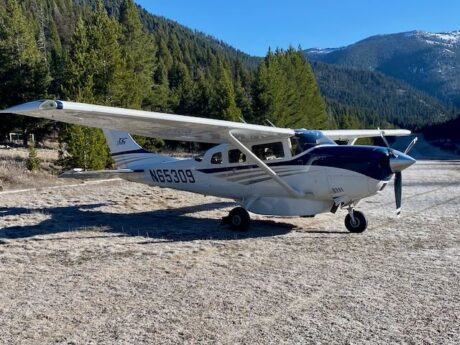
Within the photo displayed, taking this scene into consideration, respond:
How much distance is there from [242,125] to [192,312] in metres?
5.34

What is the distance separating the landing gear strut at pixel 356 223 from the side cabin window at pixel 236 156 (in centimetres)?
286

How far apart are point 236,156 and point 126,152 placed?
4216 mm

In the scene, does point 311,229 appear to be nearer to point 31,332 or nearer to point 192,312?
point 192,312

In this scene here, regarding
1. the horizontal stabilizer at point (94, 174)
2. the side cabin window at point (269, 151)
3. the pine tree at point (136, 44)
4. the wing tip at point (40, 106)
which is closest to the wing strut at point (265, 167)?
the side cabin window at point (269, 151)

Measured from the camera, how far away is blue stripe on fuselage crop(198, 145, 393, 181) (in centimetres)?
921

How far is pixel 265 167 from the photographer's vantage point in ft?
33.1

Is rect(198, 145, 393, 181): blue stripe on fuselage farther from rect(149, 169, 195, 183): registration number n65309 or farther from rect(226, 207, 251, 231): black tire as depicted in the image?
rect(149, 169, 195, 183): registration number n65309

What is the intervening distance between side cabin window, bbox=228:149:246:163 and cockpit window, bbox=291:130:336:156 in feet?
4.34

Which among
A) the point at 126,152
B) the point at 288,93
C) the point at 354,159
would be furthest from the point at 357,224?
the point at 288,93

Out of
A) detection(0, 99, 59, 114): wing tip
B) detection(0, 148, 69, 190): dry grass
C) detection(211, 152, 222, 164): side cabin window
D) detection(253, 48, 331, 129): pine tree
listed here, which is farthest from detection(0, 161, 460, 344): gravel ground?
detection(253, 48, 331, 129): pine tree

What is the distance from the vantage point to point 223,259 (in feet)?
24.8

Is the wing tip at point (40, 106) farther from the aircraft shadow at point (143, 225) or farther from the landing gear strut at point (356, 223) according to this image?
the landing gear strut at point (356, 223)

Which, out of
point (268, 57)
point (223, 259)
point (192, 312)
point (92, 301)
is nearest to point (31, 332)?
point (92, 301)

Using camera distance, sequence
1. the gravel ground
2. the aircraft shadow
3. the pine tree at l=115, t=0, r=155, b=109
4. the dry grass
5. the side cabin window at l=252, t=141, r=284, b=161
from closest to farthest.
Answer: the gravel ground, the aircraft shadow, the side cabin window at l=252, t=141, r=284, b=161, the dry grass, the pine tree at l=115, t=0, r=155, b=109
